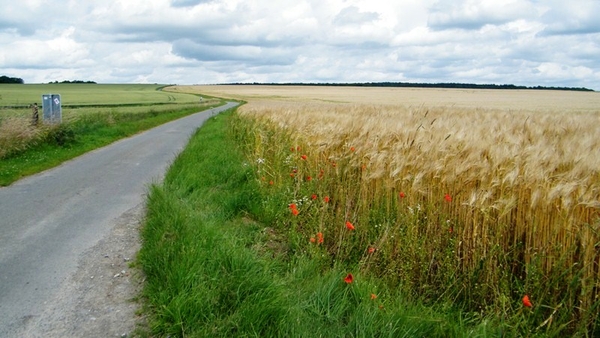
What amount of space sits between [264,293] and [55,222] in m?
4.78

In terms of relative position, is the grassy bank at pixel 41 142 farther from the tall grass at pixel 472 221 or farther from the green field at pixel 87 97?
the green field at pixel 87 97

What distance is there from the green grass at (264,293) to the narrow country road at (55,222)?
2.42ft

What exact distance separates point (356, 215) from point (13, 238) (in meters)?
4.58

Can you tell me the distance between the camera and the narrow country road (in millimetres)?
4988

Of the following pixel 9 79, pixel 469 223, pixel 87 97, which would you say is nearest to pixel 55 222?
pixel 469 223

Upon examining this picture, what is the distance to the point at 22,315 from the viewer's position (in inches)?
184

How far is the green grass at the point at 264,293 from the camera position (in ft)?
13.3

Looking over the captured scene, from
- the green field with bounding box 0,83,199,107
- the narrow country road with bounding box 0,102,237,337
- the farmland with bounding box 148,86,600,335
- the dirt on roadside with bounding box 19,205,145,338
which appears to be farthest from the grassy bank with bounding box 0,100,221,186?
the green field with bounding box 0,83,199,107

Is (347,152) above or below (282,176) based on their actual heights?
above

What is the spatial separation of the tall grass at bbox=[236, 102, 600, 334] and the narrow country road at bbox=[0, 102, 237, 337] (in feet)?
8.58

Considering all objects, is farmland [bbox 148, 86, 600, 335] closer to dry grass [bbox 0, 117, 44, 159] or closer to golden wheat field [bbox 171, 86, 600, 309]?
golden wheat field [bbox 171, 86, 600, 309]

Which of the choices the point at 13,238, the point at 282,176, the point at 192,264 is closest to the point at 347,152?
the point at 282,176

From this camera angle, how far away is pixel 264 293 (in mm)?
4328

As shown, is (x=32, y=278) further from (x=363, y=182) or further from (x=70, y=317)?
(x=363, y=182)
